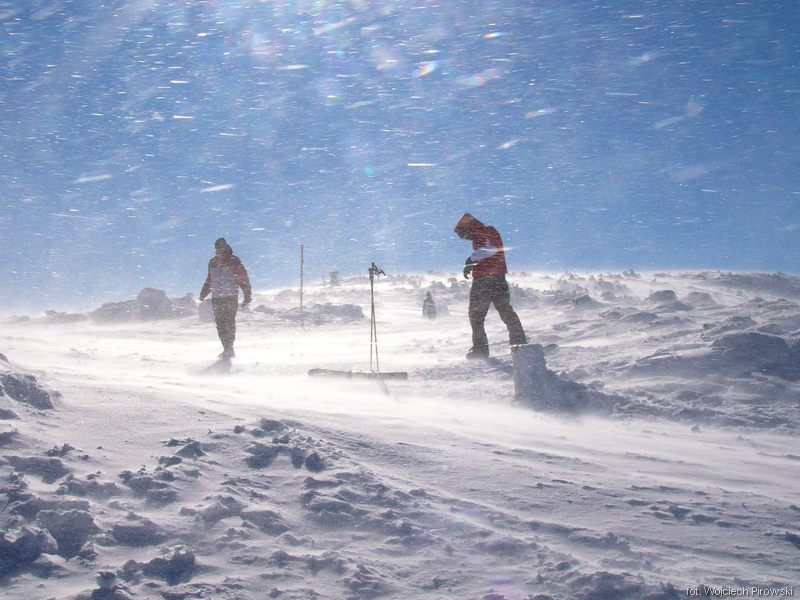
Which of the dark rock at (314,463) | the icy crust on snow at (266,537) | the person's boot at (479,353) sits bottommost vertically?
the icy crust on snow at (266,537)

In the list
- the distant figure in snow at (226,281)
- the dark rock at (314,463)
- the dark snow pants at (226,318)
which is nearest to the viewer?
the dark rock at (314,463)

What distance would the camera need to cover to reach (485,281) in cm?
925

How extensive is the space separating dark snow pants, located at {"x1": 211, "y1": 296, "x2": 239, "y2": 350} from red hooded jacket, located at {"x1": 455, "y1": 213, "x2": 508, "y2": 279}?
181 inches

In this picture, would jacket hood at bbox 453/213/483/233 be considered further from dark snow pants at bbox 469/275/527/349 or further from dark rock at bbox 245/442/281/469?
dark rock at bbox 245/442/281/469

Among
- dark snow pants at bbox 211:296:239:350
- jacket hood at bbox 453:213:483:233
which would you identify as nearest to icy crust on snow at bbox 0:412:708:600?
jacket hood at bbox 453:213:483:233

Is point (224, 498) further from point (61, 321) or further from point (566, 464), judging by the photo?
point (61, 321)

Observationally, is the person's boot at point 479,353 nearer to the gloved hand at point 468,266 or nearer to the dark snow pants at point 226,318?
the gloved hand at point 468,266

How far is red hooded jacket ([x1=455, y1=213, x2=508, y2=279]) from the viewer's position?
9227 mm

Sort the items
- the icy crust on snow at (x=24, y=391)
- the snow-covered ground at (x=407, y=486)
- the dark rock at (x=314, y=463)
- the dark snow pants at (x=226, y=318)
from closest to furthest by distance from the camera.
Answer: the snow-covered ground at (x=407, y=486) < the dark rock at (x=314, y=463) < the icy crust on snow at (x=24, y=391) < the dark snow pants at (x=226, y=318)

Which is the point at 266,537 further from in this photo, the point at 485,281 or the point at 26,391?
the point at 485,281

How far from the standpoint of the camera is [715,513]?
3.41 metres

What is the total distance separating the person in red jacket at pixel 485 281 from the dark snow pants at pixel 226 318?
4538 millimetres

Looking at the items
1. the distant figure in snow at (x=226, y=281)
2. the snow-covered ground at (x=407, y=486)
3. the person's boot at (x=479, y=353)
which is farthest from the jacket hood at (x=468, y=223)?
the distant figure in snow at (x=226, y=281)

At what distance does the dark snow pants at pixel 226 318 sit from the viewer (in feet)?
36.2
